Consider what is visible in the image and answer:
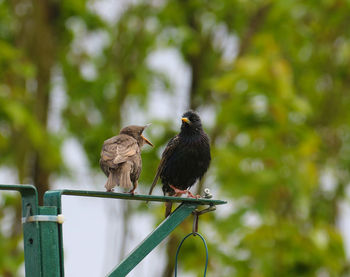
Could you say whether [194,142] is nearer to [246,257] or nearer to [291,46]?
[246,257]

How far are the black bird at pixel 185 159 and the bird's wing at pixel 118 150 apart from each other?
0.99m

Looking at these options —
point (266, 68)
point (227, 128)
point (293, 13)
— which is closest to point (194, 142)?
point (266, 68)

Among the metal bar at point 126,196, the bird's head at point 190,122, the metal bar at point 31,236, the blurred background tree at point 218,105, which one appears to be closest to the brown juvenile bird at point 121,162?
Answer: the metal bar at point 126,196

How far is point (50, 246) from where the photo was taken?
8.92 ft

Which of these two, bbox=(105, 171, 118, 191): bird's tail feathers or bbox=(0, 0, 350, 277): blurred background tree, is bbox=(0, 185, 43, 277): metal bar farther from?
bbox=(0, 0, 350, 277): blurred background tree

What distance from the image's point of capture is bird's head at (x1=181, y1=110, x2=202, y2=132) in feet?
18.6

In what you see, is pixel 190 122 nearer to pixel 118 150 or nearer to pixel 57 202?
pixel 118 150

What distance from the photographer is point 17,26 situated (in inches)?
428

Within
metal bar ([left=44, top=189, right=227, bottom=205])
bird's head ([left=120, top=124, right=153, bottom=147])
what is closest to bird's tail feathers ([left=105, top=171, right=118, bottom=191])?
bird's head ([left=120, top=124, right=153, bottom=147])

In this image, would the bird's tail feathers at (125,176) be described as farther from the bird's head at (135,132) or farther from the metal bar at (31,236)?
the metal bar at (31,236)

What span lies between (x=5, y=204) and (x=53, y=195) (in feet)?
21.9

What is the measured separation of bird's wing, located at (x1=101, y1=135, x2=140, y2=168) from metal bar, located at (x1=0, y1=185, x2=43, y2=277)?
4.69ft

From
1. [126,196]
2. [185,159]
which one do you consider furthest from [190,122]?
[126,196]

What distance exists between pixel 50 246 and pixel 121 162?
5.04 ft
